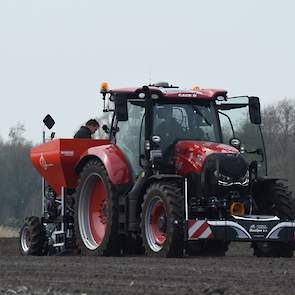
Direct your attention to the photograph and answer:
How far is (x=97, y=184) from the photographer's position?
15.6 meters

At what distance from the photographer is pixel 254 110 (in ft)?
50.2

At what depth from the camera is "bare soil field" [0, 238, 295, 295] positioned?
867cm

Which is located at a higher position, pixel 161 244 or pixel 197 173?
pixel 197 173

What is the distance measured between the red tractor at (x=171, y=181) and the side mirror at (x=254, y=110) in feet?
0.05

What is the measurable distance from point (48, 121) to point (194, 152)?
349cm

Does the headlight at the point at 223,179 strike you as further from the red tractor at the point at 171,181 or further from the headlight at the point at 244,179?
the headlight at the point at 244,179

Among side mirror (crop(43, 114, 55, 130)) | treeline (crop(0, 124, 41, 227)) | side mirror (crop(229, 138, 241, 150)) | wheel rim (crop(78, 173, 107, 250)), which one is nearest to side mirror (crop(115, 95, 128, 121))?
wheel rim (crop(78, 173, 107, 250))

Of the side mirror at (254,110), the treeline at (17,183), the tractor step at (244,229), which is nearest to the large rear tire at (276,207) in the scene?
the tractor step at (244,229)

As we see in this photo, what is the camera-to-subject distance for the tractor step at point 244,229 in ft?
44.2

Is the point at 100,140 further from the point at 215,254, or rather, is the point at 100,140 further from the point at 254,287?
the point at 254,287

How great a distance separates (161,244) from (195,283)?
15.0 ft

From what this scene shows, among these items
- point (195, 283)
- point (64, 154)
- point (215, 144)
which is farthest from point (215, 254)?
point (195, 283)

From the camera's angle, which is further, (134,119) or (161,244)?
(134,119)

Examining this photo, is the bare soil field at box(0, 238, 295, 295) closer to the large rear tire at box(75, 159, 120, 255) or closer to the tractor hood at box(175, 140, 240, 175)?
the tractor hood at box(175, 140, 240, 175)
